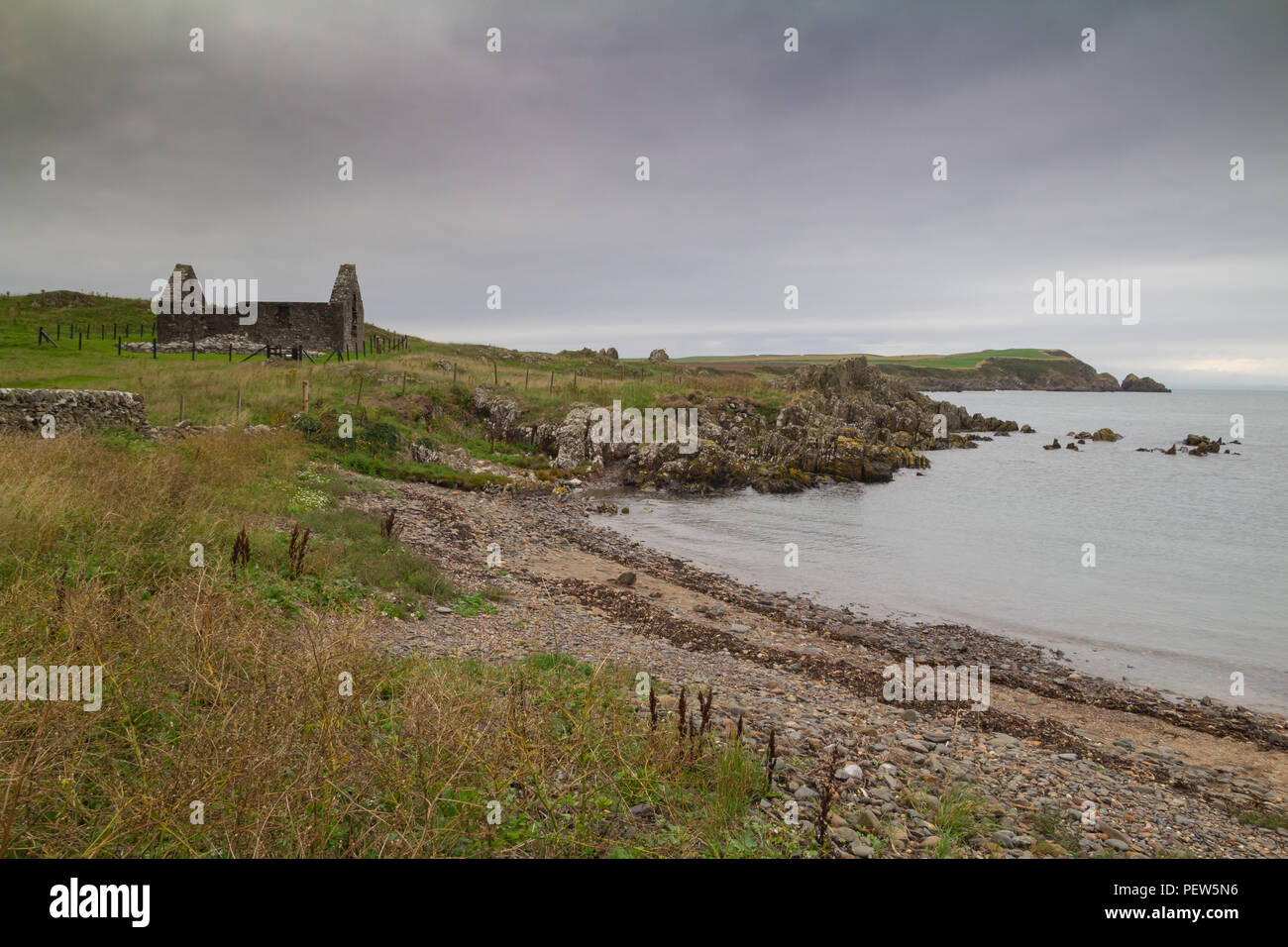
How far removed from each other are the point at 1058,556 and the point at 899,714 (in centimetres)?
1593

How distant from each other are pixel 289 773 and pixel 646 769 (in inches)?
110

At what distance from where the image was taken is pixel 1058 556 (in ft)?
68.5

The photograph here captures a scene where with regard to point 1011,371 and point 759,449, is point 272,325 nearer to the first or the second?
point 759,449

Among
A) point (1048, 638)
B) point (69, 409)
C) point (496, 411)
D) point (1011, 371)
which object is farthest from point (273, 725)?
point (1011, 371)

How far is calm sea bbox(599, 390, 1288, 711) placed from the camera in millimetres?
13641

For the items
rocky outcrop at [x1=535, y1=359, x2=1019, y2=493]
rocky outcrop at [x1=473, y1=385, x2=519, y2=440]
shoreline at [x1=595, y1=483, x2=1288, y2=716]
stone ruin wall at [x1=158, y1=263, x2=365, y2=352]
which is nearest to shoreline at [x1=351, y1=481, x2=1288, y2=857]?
shoreline at [x1=595, y1=483, x2=1288, y2=716]

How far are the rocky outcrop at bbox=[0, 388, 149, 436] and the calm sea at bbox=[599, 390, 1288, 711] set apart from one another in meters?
16.3

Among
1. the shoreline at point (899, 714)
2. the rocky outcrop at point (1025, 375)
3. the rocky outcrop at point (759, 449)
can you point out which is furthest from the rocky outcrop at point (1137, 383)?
the shoreline at point (899, 714)

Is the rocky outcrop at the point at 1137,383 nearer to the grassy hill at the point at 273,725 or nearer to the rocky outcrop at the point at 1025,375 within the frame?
the rocky outcrop at the point at 1025,375

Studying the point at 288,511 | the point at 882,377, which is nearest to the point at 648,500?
the point at 288,511

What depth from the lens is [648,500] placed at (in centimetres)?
3012

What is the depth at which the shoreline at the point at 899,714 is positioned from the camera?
628 centimetres

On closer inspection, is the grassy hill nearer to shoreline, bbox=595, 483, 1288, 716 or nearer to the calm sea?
shoreline, bbox=595, 483, 1288, 716

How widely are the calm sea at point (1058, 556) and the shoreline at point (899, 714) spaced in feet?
5.54
